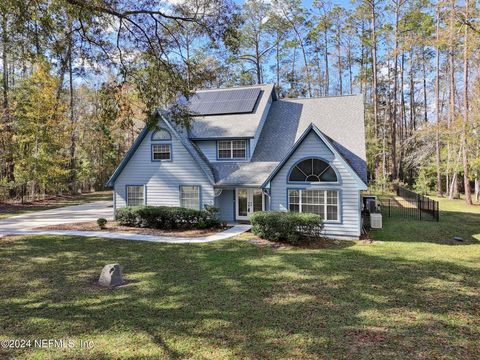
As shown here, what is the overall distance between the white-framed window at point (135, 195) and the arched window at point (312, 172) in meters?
8.24

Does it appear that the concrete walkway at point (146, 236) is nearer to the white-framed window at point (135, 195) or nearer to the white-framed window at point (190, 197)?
the white-framed window at point (190, 197)

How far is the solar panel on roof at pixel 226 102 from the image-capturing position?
19031 millimetres

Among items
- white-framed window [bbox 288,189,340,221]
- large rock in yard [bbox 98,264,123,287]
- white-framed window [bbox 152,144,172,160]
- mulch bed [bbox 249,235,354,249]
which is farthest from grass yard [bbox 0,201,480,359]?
white-framed window [bbox 152,144,172,160]

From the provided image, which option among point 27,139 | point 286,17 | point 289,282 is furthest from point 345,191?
point 286,17

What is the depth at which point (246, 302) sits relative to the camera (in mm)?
6895

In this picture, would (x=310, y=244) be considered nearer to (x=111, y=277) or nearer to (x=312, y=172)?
(x=312, y=172)

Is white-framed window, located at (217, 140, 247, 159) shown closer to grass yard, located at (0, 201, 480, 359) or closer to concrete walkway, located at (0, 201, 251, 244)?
concrete walkway, located at (0, 201, 251, 244)

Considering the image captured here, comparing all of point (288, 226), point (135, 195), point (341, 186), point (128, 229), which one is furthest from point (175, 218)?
point (341, 186)

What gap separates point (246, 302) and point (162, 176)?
11.7 m

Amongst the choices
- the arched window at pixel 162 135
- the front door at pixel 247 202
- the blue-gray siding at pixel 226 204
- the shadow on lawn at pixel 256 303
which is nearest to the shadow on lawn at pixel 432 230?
the shadow on lawn at pixel 256 303

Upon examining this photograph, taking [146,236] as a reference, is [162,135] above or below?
above

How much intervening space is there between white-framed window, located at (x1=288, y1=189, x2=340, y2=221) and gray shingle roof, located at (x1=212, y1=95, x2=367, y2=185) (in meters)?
1.74

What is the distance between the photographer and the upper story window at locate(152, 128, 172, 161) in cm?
1723

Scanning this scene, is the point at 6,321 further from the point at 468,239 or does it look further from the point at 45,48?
the point at 468,239
